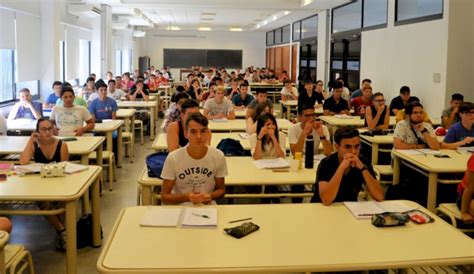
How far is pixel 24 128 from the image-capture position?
6.75 metres

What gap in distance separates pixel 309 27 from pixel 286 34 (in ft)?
14.3

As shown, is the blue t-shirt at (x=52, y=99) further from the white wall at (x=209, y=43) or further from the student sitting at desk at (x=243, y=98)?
the white wall at (x=209, y=43)

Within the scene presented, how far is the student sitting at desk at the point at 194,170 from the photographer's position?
3.35 meters

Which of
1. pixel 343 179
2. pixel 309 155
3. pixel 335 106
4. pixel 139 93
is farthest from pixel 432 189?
pixel 139 93

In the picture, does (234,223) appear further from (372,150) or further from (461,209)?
(372,150)

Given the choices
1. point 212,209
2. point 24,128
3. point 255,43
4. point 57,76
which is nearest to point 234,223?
point 212,209

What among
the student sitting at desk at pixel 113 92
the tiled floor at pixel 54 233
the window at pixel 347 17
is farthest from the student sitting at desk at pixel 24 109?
the window at pixel 347 17

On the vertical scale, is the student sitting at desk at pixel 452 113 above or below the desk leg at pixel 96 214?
above

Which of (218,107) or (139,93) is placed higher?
(139,93)

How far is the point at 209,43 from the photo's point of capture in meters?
25.6

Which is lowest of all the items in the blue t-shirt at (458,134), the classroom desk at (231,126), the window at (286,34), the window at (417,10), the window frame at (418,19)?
the classroom desk at (231,126)

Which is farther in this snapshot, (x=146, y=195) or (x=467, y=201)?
(x=146, y=195)

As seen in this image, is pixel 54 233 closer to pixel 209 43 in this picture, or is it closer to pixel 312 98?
pixel 312 98

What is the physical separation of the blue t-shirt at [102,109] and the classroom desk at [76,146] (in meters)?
2.26
